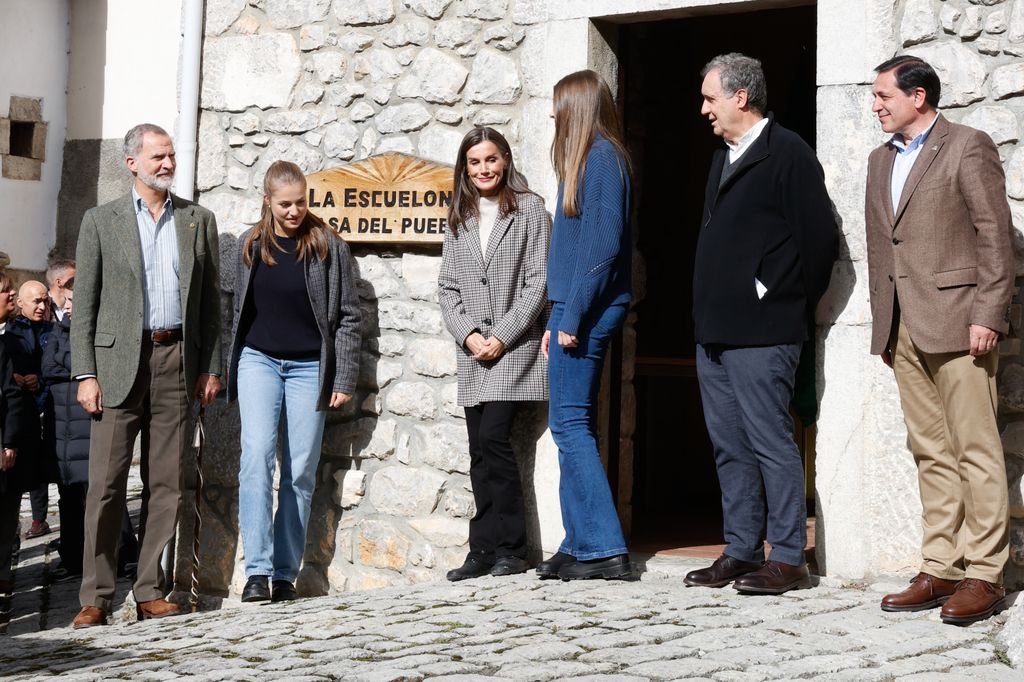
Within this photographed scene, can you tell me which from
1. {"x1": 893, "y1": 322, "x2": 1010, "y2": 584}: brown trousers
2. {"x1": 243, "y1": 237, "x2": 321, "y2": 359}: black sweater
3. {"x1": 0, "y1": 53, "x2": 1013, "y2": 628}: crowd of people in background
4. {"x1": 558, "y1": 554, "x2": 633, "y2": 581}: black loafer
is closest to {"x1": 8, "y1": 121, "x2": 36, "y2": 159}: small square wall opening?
{"x1": 0, "y1": 53, "x2": 1013, "y2": 628}: crowd of people in background

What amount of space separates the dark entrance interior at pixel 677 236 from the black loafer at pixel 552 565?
55.1 inches

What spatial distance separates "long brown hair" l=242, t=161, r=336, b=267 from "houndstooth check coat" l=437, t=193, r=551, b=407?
69 centimetres

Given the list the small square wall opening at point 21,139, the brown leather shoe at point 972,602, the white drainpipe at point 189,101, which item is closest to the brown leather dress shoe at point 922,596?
the brown leather shoe at point 972,602

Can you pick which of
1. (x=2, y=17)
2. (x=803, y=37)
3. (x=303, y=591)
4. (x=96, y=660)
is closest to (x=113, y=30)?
(x=2, y=17)

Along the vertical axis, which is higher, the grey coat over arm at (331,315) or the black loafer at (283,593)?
the grey coat over arm at (331,315)

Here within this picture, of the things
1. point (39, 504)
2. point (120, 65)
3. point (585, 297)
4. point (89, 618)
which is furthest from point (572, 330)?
point (120, 65)

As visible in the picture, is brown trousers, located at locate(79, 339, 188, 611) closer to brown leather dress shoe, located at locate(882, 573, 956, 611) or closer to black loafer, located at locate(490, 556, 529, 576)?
black loafer, located at locate(490, 556, 529, 576)

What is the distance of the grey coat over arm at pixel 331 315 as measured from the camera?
5.80 metres

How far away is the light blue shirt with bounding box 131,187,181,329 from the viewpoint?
5734 mm

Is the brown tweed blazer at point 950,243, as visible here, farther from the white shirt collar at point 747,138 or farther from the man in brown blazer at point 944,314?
the white shirt collar at point 747,138

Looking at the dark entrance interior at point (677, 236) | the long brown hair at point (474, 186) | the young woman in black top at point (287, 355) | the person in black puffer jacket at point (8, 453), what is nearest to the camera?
the long brown hair at point (474, 186)

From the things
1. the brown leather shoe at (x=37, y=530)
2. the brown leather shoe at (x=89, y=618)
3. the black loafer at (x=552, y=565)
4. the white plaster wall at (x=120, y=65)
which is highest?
the white plaster wall at (x=120, y=65)

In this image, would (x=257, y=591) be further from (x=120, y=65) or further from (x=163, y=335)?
(x=120, y=65)

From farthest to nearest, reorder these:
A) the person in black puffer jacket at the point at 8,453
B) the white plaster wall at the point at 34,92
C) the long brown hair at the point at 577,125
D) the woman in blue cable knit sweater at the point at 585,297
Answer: the white plaster wall at the point at 34,92, the person in black puffer jacket at the point at 8,453, the long brown hair at the point at 577,125, the woman in blue cable knit sweater at the point at 585,297
